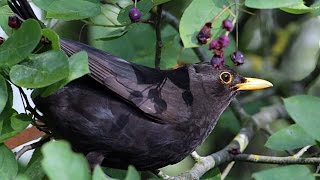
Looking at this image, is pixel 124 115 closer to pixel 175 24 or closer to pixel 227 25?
pixel 227 25

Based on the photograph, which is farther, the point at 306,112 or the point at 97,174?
the point at 306,112

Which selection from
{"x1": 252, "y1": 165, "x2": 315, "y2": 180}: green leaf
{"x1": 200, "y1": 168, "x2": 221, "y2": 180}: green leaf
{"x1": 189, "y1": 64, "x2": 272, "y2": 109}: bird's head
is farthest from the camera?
{"x1": 189, "y1": 64, "x2": 272, "y2": 109}: bird's head

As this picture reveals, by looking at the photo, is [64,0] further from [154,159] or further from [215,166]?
[215,166]

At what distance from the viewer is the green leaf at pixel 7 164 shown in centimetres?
256

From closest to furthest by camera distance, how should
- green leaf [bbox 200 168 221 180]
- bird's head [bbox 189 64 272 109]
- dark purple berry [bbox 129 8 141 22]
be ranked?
dark purple berry [bbox 129 8 141 22]
green leaf [bbox 200 168 221 180]
bird's head [bbox 189 64 272 109]

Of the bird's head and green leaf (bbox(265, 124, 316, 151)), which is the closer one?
green leaf (bbox(265, 124, 316, 151))

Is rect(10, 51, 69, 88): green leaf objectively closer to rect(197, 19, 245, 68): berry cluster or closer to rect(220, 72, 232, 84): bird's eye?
rect(197, 19, 245, 68): berry cluster

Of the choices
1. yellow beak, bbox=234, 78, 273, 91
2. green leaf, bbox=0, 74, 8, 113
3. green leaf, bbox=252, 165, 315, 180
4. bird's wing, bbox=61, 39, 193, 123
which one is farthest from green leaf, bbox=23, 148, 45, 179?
green leaf, bbox=252, 165, 315, 180

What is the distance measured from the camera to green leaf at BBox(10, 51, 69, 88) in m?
2.47

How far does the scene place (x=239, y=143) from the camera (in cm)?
399

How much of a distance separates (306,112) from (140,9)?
0.92 m

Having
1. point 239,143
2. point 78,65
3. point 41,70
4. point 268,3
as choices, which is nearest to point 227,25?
point 268,3

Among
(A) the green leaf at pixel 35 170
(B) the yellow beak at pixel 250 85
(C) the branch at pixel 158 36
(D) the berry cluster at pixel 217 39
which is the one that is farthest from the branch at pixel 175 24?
(D) the berry cluster at pixel 217 39

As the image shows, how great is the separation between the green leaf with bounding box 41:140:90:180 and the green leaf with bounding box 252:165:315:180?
1.45ft
